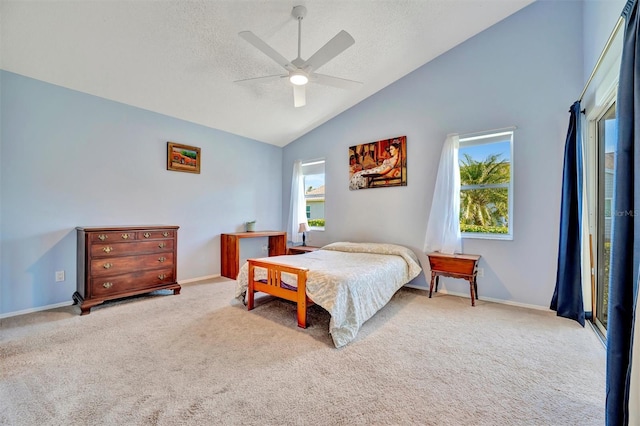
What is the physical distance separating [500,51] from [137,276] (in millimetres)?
5307

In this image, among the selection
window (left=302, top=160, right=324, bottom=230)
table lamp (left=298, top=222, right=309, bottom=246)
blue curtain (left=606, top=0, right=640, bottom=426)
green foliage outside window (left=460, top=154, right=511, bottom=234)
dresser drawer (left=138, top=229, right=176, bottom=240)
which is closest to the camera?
blue curtain (left=606, top=0, right=640, bottom=426)

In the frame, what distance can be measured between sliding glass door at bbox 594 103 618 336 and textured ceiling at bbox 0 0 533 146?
1.82 m

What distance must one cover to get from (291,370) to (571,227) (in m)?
3.04

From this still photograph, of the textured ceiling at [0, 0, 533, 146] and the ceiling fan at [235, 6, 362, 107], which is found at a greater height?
the textured ceiling at [0, 0, 533, 146]

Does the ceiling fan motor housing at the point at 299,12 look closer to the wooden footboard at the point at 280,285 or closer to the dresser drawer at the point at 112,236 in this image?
the wooden footboard at the point at 280,285

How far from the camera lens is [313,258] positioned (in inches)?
132

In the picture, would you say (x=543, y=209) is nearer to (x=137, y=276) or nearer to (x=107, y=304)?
(x=137, y=276)

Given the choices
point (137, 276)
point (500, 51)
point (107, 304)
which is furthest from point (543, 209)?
point (107, 304)

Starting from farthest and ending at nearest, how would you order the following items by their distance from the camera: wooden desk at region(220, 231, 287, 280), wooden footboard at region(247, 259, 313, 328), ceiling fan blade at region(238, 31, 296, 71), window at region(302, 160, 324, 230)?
1. window at region(302, 160, 324, 230)
2. wooden desk at region(220, 231, 287, 280)
3. wooden footboard at region(247, 259, 313, 328)
4. ceiling fan blade at region(238, 31, 296, 71)

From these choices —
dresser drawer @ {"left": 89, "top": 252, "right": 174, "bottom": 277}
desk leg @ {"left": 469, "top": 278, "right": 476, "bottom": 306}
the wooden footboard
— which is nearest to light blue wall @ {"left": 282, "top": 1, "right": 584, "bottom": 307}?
desk leg @ {"left": 469, "top": 278, "right": 476, "bottom": 306}

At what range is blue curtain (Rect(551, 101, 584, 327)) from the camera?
2.60m

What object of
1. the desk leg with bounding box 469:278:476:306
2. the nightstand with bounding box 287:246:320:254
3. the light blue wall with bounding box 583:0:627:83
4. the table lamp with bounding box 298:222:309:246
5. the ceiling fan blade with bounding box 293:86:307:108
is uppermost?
the light blue wall with bounding box 583:0:627:83

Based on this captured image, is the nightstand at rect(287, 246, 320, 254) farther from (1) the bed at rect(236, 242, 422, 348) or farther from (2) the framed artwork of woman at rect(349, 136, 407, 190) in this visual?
(2) the framed artwork of woman at rect(349, 136, 407, 190)

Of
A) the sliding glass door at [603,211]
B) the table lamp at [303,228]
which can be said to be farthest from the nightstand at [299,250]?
the sliding glass door at [603,211]
